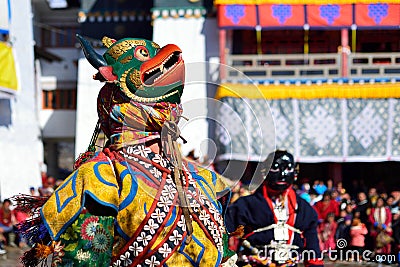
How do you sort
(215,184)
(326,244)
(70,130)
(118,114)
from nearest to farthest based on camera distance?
1. (118,114)
2. (215,184)
3. (326,244)
4. (70,130)

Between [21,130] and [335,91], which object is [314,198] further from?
[21,130]

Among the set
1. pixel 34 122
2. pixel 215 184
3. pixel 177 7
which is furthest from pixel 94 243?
pixel 34 122

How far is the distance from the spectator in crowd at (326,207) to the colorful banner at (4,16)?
729 centimetres

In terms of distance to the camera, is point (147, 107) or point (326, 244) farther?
point (326, 244)

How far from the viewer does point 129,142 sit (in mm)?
3449

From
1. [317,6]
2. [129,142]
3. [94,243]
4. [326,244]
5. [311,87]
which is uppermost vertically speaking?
[317,6]

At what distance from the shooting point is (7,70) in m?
16.0

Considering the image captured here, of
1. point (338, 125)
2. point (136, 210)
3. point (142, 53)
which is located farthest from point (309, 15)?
point (136, 210)

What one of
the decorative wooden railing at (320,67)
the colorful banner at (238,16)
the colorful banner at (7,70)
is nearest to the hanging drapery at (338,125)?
the decorative wooden railing at (320,67)

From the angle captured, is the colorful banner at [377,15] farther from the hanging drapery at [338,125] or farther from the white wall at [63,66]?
the white wall at [63,66]

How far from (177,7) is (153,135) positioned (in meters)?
14.5

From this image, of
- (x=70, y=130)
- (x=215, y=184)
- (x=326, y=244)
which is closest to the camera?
(x=215, y=184)

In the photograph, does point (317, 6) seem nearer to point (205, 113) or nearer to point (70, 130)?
point (70, 130)

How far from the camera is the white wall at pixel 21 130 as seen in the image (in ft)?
54.7
